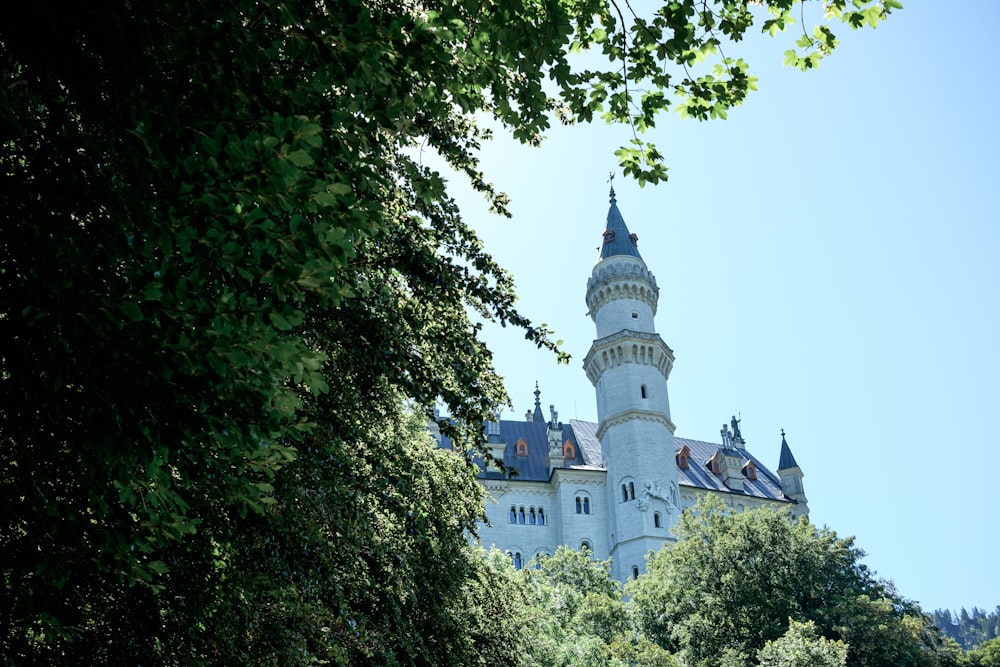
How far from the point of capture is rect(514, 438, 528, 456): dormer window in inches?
2778

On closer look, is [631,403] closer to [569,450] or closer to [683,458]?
[569,450]

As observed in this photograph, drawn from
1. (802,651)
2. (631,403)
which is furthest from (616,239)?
(802,651)

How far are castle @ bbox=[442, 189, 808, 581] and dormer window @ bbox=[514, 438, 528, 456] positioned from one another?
0.09m

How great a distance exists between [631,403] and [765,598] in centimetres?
2710

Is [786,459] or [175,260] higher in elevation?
[786,459]

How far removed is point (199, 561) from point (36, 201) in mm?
3649

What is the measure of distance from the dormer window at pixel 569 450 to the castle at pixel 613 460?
8 cm

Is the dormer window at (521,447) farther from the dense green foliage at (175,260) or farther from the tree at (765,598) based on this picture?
the dense green foliage at (175,260)

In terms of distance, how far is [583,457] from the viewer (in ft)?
230

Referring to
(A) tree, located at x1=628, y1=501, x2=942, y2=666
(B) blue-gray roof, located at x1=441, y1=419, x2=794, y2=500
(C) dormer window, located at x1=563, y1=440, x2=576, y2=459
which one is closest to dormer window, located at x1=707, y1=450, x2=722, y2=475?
(B) blue-gray roof, located at x1=441, y1=419, x2=794, y2=500

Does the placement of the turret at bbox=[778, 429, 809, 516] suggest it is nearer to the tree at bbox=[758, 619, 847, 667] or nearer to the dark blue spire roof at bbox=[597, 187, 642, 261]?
the dark blue spire roof at bbox=[597, 187, 642, 261]

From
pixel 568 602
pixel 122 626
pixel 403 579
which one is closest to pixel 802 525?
pixel 568 602

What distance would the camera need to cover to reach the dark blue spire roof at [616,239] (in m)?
71.2

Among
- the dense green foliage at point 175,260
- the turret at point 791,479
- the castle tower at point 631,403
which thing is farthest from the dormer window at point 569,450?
the dense green foliage at point 175,260
